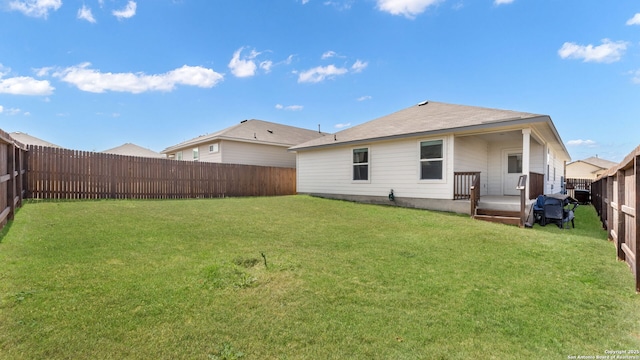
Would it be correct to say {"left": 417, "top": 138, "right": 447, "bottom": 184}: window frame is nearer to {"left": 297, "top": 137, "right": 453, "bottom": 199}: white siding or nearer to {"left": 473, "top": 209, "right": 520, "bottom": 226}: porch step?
{"left": 297, "top": 137, "right": 453, "bottom": 199}: white siding

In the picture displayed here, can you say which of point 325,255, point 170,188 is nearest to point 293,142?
point 170,188

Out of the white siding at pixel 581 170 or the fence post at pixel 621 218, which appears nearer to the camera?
the fence post at pixel 621 218

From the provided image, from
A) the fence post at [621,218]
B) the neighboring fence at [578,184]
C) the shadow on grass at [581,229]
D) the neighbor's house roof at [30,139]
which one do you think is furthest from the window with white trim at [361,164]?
the neighbor's house roof at [30,139]

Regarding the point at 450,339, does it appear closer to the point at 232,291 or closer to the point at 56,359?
the point at 232,291

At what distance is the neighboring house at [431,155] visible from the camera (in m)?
9.70

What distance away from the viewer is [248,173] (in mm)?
15859

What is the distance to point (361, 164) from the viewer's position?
12.6 meters

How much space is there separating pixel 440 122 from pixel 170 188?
Answer: 38.3ft

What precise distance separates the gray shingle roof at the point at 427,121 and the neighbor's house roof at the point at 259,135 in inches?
180

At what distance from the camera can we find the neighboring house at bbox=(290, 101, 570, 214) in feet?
31.8

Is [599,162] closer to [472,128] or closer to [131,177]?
[472,128]

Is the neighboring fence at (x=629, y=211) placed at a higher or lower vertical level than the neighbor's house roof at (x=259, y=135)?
lower

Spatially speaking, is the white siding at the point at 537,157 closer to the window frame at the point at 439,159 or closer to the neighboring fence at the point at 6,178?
the window frame at the point at 439,159

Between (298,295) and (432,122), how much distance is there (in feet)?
31.6
